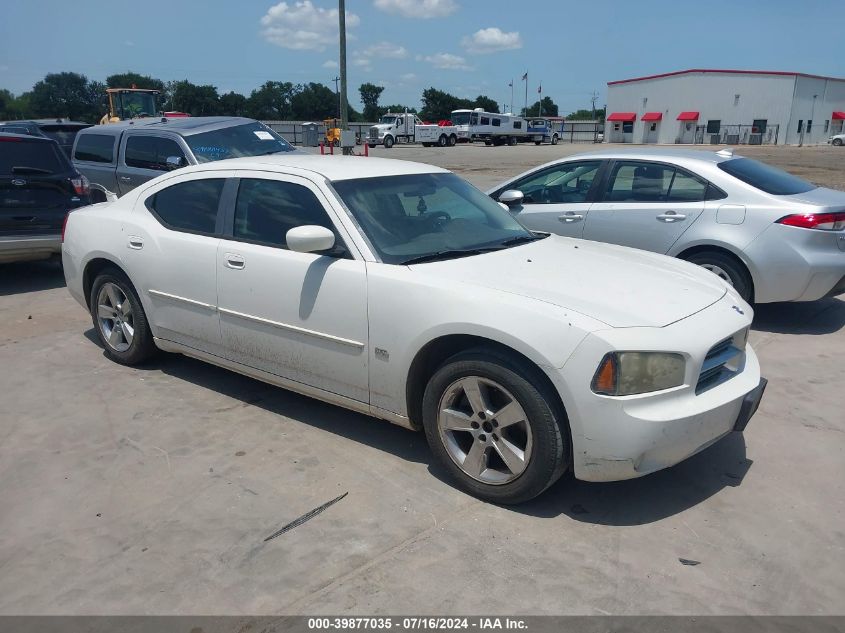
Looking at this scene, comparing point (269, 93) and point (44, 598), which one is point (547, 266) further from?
point (269, 93)

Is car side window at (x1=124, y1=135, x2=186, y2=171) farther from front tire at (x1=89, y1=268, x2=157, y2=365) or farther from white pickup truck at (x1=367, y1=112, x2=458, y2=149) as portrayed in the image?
white pickup truck at (x1=367, y1=112, x2=458, y2=149)

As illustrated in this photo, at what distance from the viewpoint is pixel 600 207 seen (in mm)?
6961

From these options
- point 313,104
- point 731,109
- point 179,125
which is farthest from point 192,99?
point 179,125

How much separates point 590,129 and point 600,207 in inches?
2888

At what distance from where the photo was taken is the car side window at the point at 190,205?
4664 millimetres

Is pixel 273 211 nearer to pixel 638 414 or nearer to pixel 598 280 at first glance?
pixel 598 280

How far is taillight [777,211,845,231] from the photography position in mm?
5980

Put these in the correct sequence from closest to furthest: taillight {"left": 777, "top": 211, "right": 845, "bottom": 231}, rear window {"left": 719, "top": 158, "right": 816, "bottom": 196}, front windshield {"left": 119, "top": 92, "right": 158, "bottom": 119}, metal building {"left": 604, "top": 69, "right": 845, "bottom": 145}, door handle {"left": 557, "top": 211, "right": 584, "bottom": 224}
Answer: taillight {"left": 777, "top": 211, "right": 845, "bottom": 231} → rear window {"left": 719, "top": 158, "right": 816, "bottom": 196} → door handle {"left": 557, "top": 211, "right": 584, "bottom": 224} → front windshield {"left": 119, "top": 92, "right": 158, "bottom": 119} → metal building {"left": 604, "top": 69, "right": 845, "bottom": 145}


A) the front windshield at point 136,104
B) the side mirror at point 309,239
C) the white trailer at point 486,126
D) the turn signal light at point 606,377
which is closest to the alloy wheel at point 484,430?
the turn signal light at point 606,377

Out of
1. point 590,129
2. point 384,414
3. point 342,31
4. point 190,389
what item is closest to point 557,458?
point 384,414

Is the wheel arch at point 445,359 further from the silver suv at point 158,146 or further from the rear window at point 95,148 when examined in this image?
the rear window at point 95,148

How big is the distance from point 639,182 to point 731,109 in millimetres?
68856

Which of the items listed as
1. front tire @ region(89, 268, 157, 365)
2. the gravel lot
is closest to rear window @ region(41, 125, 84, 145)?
front tire @ region(89, 268, 157, 365)

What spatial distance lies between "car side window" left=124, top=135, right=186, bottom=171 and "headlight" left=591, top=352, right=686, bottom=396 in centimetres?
738
